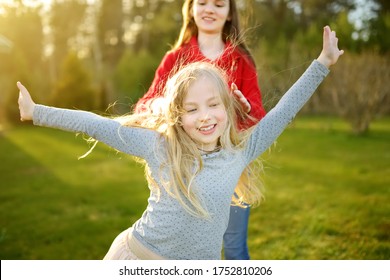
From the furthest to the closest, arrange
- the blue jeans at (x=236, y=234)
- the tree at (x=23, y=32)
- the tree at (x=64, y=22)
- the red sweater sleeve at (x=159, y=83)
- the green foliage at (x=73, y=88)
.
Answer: the tree at (x=64, y=22) → the tree at (x=23, y=32) → the green foliage at (x=73, y=88) → the blue jeans at (x=236, y=234) → the red sweater sleeve at (x=159, y=83)

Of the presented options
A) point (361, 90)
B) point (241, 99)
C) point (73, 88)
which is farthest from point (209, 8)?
point (73, 88)

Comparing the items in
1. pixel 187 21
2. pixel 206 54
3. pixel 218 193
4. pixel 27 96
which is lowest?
pixel 218 193

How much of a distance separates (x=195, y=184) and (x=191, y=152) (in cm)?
14

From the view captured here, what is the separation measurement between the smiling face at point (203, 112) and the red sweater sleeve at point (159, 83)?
368mm

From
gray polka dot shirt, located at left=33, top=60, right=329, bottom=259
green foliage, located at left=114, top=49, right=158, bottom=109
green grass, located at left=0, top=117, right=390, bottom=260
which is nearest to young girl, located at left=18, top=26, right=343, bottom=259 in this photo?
gray polka dot shirt, located at left=33, top=60, right=329, bottom=259

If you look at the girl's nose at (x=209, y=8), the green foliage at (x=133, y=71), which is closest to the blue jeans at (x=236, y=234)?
the girl's nose at (x=209, y=8)

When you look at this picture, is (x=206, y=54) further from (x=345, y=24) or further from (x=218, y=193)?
(x=345, y=24)

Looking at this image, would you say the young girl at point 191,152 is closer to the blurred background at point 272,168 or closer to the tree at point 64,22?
the blurred background at point 272,168

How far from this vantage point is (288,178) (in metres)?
5.95

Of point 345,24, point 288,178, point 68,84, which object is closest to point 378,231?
point 288,178

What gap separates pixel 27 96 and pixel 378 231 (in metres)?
3.11

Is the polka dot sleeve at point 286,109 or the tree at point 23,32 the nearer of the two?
the polka dot sleeve at point 286,109

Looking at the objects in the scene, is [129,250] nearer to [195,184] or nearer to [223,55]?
[195,184]

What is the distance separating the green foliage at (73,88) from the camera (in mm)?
15172
